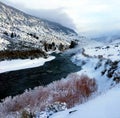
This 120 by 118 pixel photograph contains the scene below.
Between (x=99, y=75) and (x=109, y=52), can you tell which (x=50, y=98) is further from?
(x=109, y=52)

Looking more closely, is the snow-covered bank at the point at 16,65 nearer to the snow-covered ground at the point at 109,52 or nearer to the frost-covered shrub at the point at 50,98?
the snow-covered ground at the point at 109,52

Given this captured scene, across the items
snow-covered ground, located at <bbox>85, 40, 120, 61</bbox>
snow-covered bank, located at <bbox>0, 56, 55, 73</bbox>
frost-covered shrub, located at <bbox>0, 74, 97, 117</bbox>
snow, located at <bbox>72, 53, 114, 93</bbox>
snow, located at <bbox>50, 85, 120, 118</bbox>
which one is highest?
snow, located at <bbox>50, 85, 120, 118</bbox>

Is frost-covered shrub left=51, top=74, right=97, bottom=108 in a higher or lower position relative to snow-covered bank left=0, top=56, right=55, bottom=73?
higher

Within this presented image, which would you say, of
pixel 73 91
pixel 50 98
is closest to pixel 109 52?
pixel 73 91

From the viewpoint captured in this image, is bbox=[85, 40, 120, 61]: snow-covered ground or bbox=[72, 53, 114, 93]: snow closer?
bbox=[72, 53, 114, 93]: snow

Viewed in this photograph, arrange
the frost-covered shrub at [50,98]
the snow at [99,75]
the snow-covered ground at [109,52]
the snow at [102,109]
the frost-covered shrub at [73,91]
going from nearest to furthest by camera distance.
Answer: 1. the snow at [102,109]
2. the frost-covered shrub at [50,98]
3. the frost-covered shrub at [73,91]
4. the snow at [99,75]
5. the snow-covered ground at [109,52]

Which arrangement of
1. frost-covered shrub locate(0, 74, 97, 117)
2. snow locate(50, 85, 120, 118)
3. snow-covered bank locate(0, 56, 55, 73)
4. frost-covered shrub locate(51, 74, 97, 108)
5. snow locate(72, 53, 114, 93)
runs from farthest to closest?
snow-covered bank locate(0, 56, 55, 73) → snow locate(72, 53, 114, 93) → frost-covered shrub locate(51, 74, 97, 108) → frost-covered shrub locate(0, 74, 97, 117) → snow locate(50, 85, 120, 118)

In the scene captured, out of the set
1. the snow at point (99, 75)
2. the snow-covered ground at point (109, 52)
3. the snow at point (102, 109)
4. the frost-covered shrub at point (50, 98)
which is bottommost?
the snow at point (99, 75)

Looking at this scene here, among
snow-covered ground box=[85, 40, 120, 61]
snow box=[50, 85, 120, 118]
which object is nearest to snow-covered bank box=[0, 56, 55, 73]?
snow-covered ground box=[85, 40, 120, 61]

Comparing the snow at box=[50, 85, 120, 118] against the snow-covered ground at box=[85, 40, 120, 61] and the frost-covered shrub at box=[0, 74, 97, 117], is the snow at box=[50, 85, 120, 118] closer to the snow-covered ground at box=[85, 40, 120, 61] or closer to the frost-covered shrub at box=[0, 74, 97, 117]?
the frost-covered shrub at box=[0, 74, 97, 117]

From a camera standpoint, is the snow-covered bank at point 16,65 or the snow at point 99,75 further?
the snow-covered bank at point 16,65

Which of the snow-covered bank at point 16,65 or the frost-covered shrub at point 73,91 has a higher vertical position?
the frost-covered shrub at point 73,91

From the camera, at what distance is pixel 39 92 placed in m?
34.9

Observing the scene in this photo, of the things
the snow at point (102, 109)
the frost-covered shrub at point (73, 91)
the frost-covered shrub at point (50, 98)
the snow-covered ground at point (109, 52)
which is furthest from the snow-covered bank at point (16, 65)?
the snow at point (102, 109)
